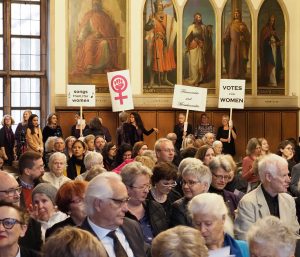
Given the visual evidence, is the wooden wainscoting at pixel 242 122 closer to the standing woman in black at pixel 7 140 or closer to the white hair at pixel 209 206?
the standing woman in black at pixel 7 140

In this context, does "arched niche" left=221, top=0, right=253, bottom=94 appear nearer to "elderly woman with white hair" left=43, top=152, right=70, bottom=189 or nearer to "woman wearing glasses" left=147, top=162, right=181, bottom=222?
"elderly woman with white hair" left=43, top=152, right=70, bottom=189

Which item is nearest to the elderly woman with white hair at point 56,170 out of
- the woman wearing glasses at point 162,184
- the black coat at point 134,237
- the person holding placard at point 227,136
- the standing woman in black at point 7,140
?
the woman wearing glasses at point 162,184


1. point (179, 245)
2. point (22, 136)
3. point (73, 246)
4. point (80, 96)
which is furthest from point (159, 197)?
point (80, 96)

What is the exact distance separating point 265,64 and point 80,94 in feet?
21.0

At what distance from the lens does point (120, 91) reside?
18.9 meters

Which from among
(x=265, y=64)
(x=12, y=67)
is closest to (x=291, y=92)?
(x=265, y=64)

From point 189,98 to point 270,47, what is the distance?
12.8 feet

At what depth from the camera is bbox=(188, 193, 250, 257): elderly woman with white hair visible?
464 cm

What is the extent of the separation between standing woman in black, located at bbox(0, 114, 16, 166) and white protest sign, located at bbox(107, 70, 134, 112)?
9.49 ft

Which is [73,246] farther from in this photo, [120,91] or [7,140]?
[120,91]

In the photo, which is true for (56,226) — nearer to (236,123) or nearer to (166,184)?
(166,184)

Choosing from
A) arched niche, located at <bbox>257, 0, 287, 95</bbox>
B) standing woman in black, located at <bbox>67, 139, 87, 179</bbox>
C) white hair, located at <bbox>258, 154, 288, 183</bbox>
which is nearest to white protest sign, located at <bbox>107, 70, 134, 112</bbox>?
arched niche, located at <bbox>257, 0, 287, 95</bbox>

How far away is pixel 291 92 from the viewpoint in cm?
2136

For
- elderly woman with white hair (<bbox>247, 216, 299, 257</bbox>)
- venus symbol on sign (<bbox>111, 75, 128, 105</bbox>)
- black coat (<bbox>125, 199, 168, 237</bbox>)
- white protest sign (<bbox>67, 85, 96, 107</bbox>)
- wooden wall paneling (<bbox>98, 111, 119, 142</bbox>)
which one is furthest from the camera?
wooden wall paneling (<bbox>98, 111, 119, 142</bbox>)
